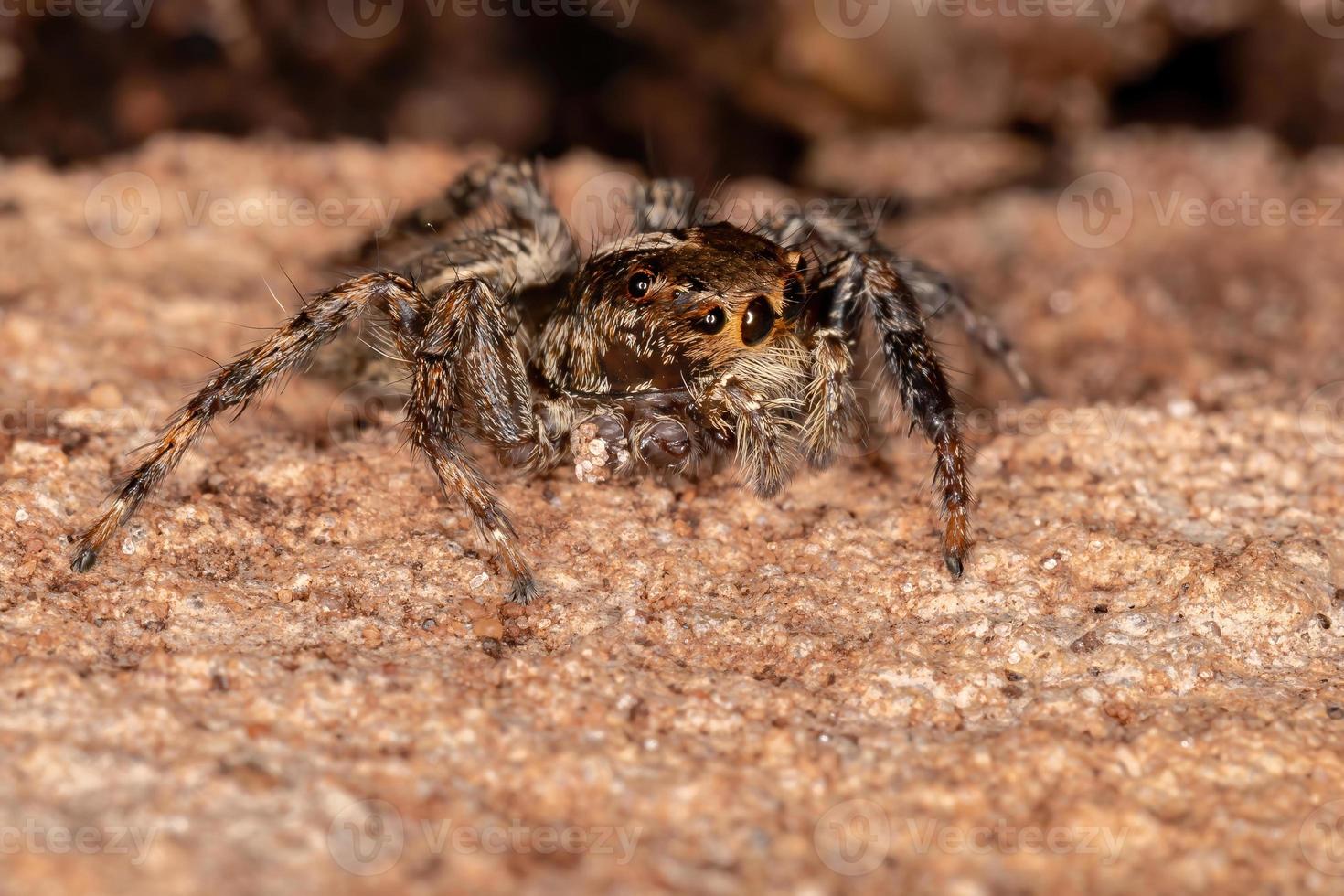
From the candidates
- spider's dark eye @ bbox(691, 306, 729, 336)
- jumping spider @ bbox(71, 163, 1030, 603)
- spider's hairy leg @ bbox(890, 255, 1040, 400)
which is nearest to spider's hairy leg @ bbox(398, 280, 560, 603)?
jumping spider @ bbox(71, 163, 1030, 603)

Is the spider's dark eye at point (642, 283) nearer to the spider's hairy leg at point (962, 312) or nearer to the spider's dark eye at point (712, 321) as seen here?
the spider's dark eye at point (712, 321)

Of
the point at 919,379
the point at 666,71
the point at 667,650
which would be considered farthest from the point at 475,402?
the point at 666,71

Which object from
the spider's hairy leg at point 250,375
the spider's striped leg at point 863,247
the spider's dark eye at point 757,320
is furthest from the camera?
the spider's striped leg at point 863,247

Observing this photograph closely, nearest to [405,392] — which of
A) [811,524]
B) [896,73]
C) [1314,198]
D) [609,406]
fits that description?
[609,406]

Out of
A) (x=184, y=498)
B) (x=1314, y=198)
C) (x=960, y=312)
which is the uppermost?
(x=1314, y=198)

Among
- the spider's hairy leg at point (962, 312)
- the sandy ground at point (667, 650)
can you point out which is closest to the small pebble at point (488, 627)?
the sandy ground at point (667, 650)

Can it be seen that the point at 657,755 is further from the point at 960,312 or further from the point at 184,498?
the point at 960,312

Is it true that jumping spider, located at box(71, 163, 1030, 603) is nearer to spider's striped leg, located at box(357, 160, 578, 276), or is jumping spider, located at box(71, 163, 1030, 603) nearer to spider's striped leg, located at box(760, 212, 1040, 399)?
spider's striped leg, located at box(760, 212, 1040, 399)
